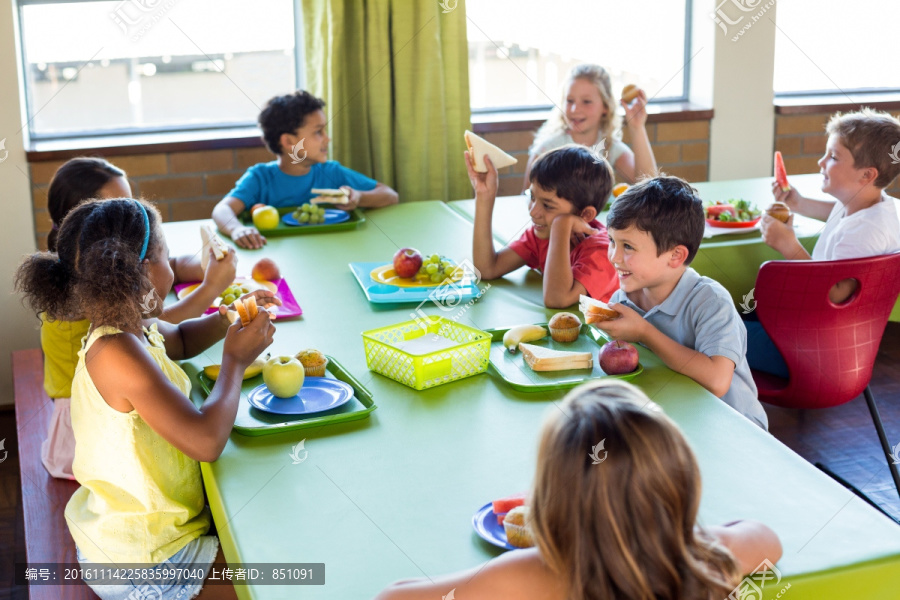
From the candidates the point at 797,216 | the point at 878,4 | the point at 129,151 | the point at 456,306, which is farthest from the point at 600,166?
the point at 878,4

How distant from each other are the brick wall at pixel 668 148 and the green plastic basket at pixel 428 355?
2.23m

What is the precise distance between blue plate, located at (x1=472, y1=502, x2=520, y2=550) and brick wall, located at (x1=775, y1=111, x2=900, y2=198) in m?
3.52

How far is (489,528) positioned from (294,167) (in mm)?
2192

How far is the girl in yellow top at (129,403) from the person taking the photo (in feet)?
5.24

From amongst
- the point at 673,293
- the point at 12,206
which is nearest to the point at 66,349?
the point at 673,293

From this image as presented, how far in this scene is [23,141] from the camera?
351 centimetres

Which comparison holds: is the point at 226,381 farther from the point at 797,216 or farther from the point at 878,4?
the point at 878,4

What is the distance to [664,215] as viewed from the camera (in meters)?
2.00

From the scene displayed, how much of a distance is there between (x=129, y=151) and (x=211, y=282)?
172cm

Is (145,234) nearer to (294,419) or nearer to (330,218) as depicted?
(294,419)

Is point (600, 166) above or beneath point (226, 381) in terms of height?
above

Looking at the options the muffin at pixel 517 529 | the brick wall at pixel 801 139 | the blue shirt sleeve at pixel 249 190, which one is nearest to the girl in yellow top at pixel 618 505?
the muffin at pixel 517 529

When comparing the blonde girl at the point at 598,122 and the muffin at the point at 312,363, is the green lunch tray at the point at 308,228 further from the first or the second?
the muffin at the point at 312,363

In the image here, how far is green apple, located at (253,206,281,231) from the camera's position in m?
2.97
